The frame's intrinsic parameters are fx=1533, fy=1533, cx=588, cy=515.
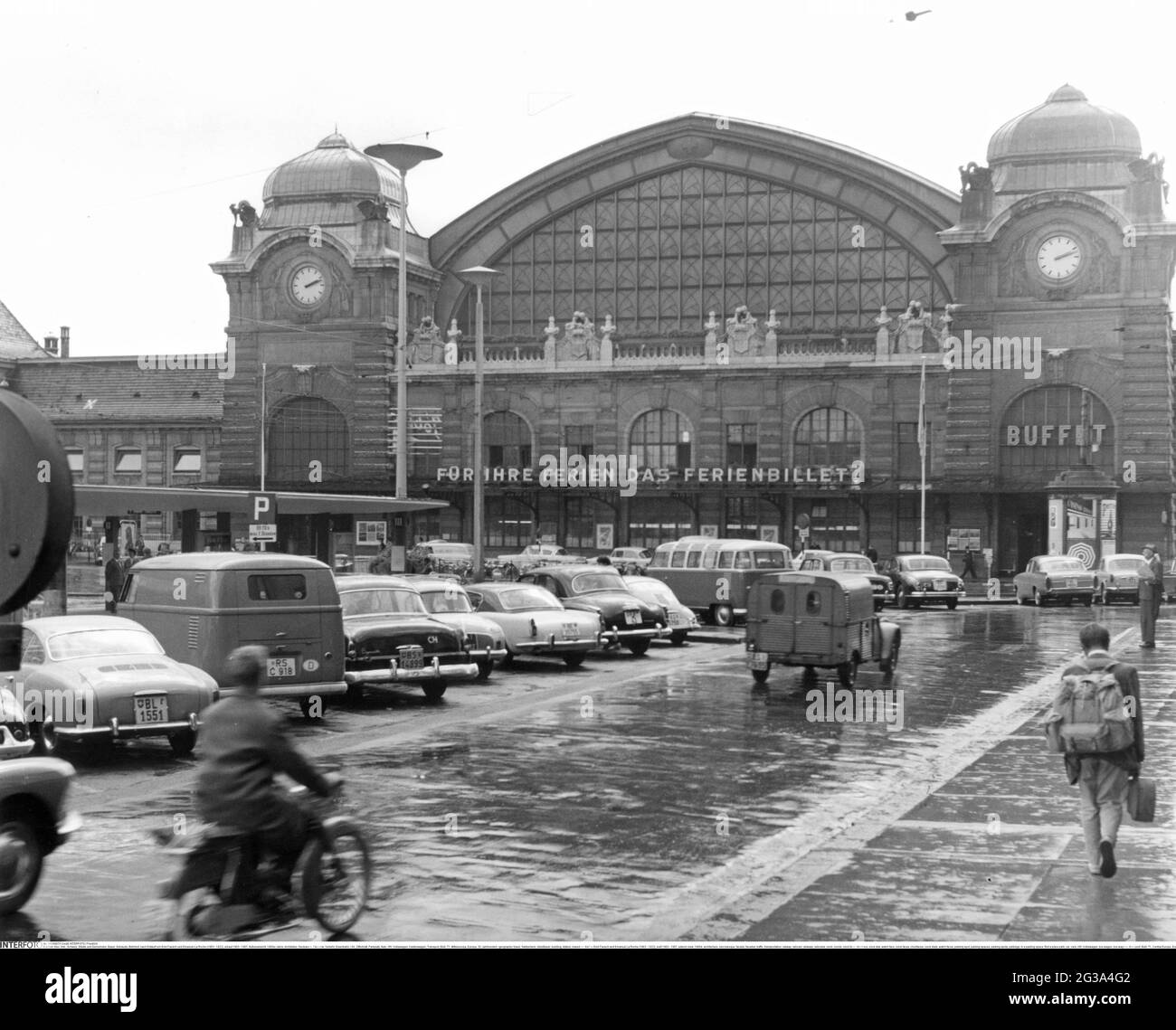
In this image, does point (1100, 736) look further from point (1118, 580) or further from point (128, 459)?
point (128, 459)

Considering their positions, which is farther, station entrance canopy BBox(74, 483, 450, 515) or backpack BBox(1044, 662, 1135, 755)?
station entrance canopy BBox(74, 483, 450, 515)

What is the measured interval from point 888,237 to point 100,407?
40.2 meters

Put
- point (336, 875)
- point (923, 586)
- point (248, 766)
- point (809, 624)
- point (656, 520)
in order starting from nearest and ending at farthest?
point (248, 766)
point (336, 875)
point (809, 624)
point (923, 586)
point (656, 520)

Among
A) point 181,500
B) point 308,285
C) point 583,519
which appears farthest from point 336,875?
point 308,285

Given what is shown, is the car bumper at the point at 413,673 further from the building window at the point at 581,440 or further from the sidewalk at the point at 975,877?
the building window at the point at 581,440

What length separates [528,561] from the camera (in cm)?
5028

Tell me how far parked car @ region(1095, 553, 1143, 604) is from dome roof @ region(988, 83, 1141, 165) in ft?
73.5

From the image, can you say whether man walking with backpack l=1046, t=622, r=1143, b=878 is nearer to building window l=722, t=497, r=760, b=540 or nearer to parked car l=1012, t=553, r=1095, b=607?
parked car l=1012, t=553, r=1095, b=607

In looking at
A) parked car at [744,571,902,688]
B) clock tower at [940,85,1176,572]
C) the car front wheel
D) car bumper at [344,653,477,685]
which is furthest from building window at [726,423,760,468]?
the car front wheel

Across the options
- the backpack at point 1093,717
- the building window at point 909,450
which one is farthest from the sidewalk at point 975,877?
the building window at point 909,450

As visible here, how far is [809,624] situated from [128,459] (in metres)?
61.6

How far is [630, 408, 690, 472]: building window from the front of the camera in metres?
67.7

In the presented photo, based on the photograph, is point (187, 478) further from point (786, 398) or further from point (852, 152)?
point (852, 152)
